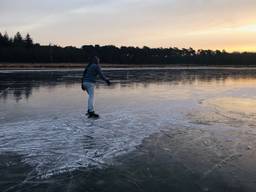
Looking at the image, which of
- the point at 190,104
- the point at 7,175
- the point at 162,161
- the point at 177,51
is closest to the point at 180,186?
the point at 162,161

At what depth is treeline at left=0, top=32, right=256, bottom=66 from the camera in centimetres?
10218

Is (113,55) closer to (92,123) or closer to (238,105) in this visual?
(238,105)

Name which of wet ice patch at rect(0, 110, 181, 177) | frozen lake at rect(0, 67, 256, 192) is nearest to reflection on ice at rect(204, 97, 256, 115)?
frozen lake at rect(0, 67, 256, 192)

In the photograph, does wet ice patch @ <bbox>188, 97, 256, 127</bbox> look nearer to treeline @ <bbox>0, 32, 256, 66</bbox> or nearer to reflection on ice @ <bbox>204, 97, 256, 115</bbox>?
reflection on ice @ <bbox>204, 97, 256, 115</bbox>

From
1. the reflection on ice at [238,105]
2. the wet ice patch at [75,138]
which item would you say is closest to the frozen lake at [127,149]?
the wet ice patch at [75,138]

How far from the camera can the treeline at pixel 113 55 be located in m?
102

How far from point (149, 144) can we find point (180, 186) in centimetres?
250

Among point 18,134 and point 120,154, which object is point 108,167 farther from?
point 18,134

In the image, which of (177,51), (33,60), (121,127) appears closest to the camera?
(121,127)

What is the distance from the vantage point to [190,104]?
48.5ft

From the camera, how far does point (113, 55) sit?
123500 millimetres

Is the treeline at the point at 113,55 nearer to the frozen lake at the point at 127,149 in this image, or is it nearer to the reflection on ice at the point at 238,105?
the reflection on ice at the point at 238,105

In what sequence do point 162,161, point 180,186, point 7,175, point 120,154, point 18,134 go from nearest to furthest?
point 180,186, point 7,175, point 162,161, point 120,154, point 18,134

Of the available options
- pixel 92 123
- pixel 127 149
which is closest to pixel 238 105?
pixel 92 123
